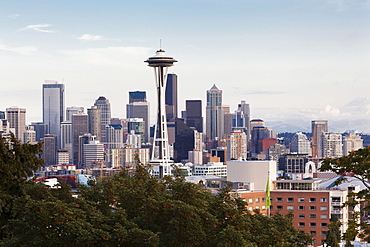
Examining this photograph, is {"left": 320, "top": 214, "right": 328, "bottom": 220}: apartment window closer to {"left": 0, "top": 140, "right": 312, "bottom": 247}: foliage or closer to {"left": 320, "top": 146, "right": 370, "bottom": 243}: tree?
{"left": 0, "top": 140, "right": 312, "bottom": 247}: foliage

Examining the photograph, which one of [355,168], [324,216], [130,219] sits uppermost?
[355,168]

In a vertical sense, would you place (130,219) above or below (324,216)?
above

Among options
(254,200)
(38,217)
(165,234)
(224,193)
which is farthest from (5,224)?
(254,200)

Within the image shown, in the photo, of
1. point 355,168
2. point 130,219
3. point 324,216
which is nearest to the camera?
point 355,168

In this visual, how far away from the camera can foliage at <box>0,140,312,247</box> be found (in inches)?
1092

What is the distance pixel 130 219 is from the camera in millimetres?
30562

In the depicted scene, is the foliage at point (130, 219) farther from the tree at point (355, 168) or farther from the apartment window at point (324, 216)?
the apartment window at point (324, 216)

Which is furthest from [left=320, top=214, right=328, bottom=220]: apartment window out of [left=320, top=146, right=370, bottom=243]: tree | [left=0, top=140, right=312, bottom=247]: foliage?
[left=320, top=146, right=370, bottom=243]: tree

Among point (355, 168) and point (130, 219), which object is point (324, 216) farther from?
point (355, 168)

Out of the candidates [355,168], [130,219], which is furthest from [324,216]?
[355,168]

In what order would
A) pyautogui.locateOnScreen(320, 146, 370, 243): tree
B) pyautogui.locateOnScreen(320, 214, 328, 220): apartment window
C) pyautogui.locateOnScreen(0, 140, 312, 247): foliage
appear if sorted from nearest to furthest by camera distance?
pyautogui.locateOnScreen(320, 146, 370, 243): tree → pyautogui.locateOnScreen(0, 140, 312, 247): foliage → pyautogui.locateOnScreen(320, 214, 328, 220): apartment window

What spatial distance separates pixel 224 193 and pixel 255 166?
221 feet

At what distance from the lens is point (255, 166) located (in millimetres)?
100250

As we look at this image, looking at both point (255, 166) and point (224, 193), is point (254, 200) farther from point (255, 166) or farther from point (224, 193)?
point (224, 193)
